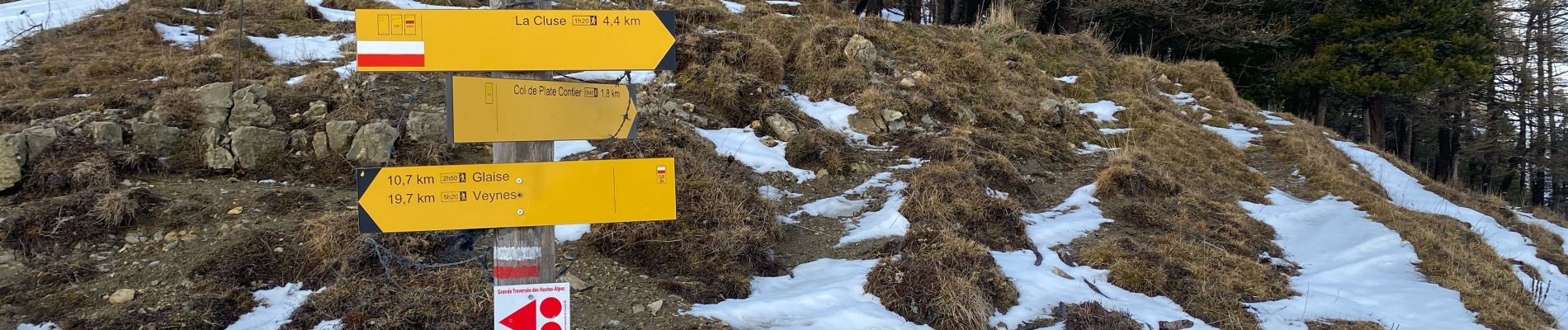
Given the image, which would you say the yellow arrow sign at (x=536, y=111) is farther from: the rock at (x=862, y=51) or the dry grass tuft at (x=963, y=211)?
the rock at (x=862, y=51)

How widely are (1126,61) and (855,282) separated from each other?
9408 mm

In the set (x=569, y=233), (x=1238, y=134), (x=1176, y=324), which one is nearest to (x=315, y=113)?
(x=569, y=233)

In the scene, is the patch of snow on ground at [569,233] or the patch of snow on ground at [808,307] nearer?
the patch of snow on ground at [808,307]

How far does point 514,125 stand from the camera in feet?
8.11

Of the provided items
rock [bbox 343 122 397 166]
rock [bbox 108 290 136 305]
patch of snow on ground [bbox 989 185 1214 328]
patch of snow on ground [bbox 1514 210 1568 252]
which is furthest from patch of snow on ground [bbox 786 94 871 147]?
patch of snow on ground [bbox 1514 210 1568 252]

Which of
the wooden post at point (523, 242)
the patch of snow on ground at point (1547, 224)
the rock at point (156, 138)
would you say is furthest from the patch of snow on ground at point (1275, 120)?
the rock at point (156, 138)

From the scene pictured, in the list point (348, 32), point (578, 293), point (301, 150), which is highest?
point (348, 32)

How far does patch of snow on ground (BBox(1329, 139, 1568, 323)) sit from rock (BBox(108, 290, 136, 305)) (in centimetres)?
918

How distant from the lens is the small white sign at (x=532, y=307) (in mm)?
2564

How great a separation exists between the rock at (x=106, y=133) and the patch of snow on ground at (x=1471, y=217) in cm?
1050

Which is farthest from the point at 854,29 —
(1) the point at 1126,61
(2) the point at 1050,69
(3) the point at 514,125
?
(3) the point at 514,125

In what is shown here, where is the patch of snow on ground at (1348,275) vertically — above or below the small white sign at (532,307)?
below

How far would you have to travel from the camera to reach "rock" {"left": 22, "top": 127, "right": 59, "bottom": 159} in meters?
5.04

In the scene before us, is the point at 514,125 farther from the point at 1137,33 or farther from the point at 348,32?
the point at 1137,33
